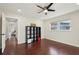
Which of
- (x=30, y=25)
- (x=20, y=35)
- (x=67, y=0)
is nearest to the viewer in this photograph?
(x=67, y=0)

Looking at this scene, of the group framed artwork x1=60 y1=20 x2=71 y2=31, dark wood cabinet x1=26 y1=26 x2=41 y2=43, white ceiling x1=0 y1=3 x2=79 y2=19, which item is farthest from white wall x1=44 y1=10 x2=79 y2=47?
dark wood cabinet x1=26 y1=26 x2=41 y2=43

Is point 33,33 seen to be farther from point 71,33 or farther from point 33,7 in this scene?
point 33,7

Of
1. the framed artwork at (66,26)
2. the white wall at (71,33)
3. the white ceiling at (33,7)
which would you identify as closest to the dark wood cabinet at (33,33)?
the white wall at (71,33)

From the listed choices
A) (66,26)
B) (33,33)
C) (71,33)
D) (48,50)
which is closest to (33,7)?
(66,26)

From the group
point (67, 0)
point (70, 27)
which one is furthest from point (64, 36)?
point (67, 0)

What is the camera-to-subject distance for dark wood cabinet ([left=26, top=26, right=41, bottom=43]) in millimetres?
4213

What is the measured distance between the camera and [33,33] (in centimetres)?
451

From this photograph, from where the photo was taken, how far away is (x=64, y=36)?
264 centimetres

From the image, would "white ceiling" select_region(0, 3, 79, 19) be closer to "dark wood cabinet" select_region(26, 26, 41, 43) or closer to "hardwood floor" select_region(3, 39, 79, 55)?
"hardwood floor" select_region(3, 39, 79, 55)

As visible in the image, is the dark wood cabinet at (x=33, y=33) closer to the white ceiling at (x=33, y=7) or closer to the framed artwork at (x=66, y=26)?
the white ceiling at (x=33, y=7)

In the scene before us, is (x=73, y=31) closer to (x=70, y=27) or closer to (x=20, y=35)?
(x=70, y=27)

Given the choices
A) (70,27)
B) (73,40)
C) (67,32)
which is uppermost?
(70,27)

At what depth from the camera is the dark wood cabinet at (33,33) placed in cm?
421
